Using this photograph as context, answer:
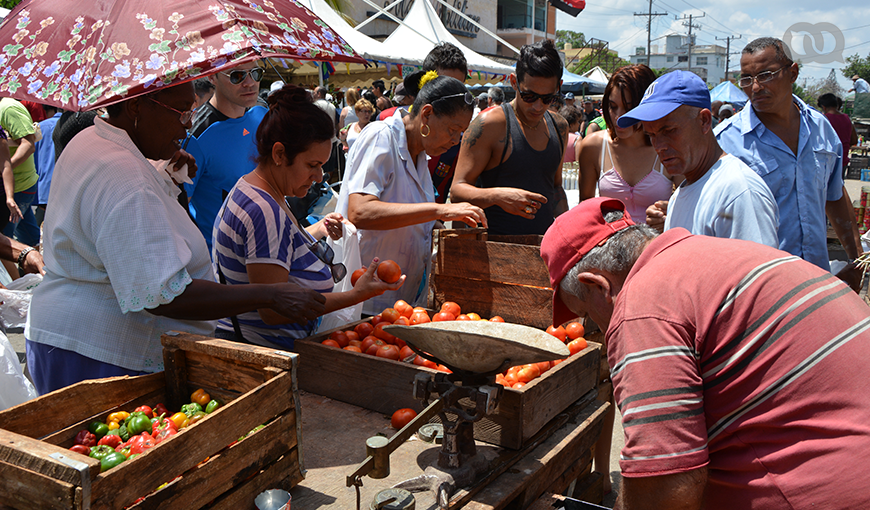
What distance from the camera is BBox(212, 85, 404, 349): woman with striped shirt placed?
231 centimetres

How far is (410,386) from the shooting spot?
2061 millimetres

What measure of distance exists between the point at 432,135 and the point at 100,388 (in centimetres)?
203

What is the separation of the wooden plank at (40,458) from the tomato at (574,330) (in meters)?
1.90

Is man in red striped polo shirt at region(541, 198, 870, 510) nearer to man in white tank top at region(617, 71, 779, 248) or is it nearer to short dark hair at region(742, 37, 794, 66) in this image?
man in white tank top at region(617, 71, 779, 248)

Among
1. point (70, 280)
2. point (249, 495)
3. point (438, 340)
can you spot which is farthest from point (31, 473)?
point (438, 340)

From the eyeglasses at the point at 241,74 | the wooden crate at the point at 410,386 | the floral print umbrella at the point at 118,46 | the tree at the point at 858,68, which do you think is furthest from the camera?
A: the tree at the point at 858,68

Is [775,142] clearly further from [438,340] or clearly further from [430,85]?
[438,340]

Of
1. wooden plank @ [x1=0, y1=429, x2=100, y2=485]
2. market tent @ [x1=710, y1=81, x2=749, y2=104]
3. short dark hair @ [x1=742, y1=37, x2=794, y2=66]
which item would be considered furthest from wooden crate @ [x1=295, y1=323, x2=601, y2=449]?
market tent @ [x1=710, y1=81, x2=749, y2=104]

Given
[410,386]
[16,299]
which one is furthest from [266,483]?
[16,299]

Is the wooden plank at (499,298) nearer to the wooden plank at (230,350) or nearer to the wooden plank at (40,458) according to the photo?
the wooden plank at (230,350)

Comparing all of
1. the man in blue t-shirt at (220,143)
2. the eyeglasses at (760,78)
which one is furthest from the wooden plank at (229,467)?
the eyeglasses at (760,78)

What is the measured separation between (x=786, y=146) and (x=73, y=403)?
3313 millimetres

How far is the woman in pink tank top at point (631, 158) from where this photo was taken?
11.6ft

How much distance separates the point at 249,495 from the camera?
158 centimetres
